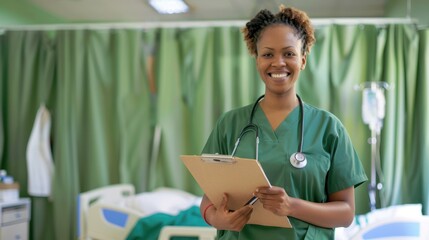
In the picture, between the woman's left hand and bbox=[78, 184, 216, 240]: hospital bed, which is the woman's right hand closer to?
the woman's left hand

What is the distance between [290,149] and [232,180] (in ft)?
0.53

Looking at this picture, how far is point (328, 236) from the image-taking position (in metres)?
1.00

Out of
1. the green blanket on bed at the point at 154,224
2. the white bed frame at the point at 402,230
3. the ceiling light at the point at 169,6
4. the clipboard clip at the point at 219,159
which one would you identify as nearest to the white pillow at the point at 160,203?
the green blanket on bed at the point at 154,224

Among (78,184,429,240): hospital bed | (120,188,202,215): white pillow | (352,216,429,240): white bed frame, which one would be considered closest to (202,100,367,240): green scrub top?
(78,184,429,240): hospital bed

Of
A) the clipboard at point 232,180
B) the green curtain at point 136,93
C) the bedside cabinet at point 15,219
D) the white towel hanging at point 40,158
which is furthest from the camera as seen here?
the white towel hanging at point 40,158

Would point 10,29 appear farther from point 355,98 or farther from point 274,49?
point 274,49

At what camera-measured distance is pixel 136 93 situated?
11.0ft

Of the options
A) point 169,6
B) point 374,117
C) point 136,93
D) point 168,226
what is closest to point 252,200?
point 168,226

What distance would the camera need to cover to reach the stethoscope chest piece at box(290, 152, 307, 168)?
3.15 ft

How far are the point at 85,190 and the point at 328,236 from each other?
2.69 m

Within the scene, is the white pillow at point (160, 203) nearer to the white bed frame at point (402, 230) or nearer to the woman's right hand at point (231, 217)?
the white bed frame at point (402, 230)

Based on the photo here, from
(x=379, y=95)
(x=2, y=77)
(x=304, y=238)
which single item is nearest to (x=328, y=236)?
(x=304, y=238)

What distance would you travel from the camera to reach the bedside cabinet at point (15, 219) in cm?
297

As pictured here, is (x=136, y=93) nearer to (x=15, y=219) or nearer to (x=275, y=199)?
(x=15, y=219)
